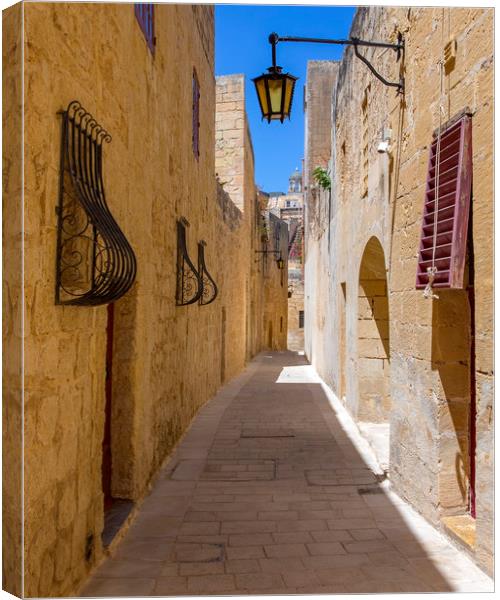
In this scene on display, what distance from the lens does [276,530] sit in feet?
11.9

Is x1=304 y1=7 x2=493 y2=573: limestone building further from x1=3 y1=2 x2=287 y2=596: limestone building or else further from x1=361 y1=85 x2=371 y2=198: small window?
x1=3 y1=2 x2=287 y2=596: limestone building

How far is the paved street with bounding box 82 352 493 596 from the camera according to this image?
2834mm

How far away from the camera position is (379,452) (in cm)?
541

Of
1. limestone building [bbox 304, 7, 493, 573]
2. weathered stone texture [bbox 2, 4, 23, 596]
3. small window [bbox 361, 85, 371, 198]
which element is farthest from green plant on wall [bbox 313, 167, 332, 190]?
weathered stone texture [bbox 2, 4, 23, 596]

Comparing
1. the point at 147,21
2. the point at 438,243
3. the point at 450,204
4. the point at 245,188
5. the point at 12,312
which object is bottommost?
the point at 12,312

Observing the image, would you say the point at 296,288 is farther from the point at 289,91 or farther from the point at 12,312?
the point at 12,312

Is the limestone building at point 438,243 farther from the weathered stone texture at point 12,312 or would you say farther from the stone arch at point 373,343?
the weathered stone texture at point 12,312

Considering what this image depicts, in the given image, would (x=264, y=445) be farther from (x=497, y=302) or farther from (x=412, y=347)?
(x=497, y=302)

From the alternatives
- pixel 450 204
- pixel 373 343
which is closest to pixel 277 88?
pixel 450 204

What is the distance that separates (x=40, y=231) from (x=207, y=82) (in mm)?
7110

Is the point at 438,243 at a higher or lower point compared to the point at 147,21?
lower

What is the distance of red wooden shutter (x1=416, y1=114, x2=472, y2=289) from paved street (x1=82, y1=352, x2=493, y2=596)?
1.75 m

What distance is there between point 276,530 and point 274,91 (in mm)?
3417

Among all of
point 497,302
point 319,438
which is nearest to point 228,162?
point 319,438
